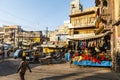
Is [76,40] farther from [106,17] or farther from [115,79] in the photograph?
[115,79]

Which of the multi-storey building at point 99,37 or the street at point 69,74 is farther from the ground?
the multi-storey building at point 99,37

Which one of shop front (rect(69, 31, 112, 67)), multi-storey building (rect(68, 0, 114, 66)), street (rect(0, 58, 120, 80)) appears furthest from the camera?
multi-storey building (rect(68, 0, 114, 66))

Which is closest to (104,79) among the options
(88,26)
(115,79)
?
(115,79)

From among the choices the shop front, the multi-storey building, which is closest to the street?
the shop front

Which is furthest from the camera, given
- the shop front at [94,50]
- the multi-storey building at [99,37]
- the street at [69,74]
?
the multi-storey building at [99,37]

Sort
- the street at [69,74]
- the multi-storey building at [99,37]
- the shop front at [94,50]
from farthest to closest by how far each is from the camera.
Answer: the multi-storey building at [99,37], the shop front at [94,50], the street at [69,74]

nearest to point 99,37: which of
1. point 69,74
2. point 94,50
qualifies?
point 94,50

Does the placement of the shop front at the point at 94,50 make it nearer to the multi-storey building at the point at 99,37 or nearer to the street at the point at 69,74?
the multi-storey building at the point at 99,37

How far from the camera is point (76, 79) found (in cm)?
1723

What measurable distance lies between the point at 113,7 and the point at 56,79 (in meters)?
8.82

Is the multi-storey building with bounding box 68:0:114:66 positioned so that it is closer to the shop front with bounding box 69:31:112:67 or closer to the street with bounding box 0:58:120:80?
the shop front with bounding box 69:31:112:67

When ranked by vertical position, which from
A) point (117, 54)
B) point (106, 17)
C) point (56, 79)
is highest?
point (106, 17)

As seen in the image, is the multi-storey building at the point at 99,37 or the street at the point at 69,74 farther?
the multi-storey building at the point at 99,37

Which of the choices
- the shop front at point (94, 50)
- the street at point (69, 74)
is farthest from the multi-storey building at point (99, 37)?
the street at point (69, 74)
